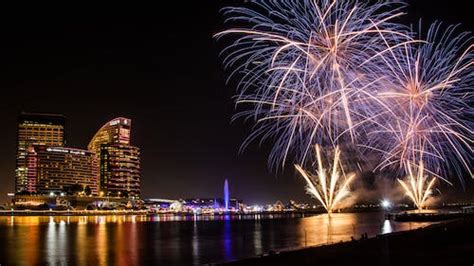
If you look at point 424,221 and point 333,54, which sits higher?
point 333,54

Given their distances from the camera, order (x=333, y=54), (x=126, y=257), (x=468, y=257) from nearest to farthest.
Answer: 1. (x=468, y=257)
2. (x=333, y=54)
3. (x=126, y=257)

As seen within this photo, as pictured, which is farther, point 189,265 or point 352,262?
point 189,265

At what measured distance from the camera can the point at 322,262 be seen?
2772 cm

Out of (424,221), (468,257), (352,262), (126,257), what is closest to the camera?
(468,257)

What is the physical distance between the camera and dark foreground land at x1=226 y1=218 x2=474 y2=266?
2517 centimetres

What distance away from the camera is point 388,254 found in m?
28.8

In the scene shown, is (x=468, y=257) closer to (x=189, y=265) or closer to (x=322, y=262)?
(x=322, y=262)

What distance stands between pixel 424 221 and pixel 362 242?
5975cm

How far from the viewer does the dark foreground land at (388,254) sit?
82.6 ft

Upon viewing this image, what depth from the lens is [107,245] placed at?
59.0 metres

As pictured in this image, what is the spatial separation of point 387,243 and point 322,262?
9.52 meters

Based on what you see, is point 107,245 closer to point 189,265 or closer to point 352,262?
point 189,265

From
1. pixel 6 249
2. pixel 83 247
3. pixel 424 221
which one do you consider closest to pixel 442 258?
pixel 83 247

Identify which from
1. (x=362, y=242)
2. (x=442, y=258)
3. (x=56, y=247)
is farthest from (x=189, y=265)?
(x=56, y=247)
